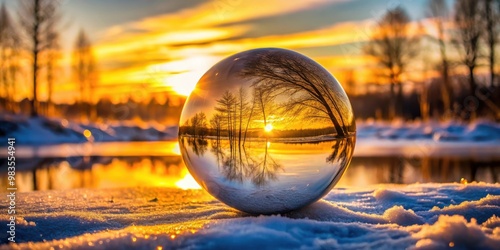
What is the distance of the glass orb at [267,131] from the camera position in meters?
4.25

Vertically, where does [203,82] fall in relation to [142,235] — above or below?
above

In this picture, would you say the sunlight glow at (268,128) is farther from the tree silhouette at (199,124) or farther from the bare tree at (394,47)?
the bare tree at (394,47)

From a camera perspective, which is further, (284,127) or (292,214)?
(292,214)

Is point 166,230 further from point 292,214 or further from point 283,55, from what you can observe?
point 283,55

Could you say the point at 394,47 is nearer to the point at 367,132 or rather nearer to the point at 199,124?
the point at 367,132

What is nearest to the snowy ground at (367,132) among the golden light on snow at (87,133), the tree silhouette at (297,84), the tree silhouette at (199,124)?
the golden light on snow at (87,133)

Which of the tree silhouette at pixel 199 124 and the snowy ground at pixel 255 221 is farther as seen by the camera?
the tree silhouette at pixel 199 124

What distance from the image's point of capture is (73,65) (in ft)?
171

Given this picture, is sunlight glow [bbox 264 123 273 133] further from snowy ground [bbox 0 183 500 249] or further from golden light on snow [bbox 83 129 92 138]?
golden light on snow [bbox 83 129 92 138]

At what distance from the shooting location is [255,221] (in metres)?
4.02

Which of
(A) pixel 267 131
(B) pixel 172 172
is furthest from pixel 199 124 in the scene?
(B) pixel 172 172

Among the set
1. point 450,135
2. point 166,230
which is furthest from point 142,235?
point 450,135

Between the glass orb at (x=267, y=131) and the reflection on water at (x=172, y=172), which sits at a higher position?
the glass orb at (x=267, y=131)

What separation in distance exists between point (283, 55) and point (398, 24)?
123 ft
